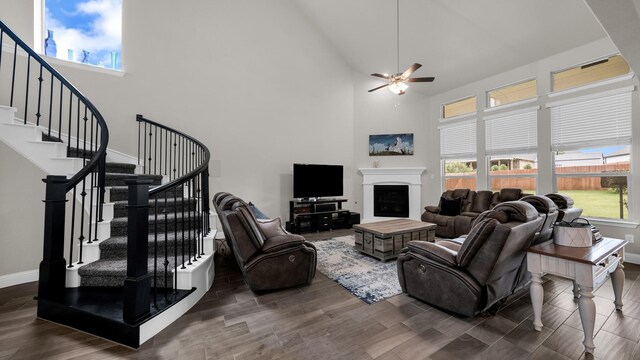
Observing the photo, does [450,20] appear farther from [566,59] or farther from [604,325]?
[604,325]

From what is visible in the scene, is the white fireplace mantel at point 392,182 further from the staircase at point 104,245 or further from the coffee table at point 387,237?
the staircase at point 104,245

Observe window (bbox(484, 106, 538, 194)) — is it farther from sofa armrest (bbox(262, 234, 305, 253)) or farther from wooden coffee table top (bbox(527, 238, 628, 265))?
sofa armrest (bbox(262, 234, 305, 253))

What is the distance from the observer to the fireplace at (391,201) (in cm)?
660

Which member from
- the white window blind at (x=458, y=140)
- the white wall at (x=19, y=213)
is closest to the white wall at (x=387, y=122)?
the white window blind at (x=458, y=140)

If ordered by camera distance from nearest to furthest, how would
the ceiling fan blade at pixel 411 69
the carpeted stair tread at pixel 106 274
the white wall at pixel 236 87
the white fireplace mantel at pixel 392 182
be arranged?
the carpeted stair tread at pixel 106 274, the ceiling fan blade at pixel 411 69, the white wall at pixel 236 87, the white fireplace mantel at pixel 392 182

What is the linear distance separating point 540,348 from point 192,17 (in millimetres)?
6856

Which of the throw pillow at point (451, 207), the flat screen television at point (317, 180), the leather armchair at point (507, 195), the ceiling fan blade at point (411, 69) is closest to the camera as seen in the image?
the ceiling fan blade at point (411, 69)

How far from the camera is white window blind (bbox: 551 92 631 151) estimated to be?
152 inches

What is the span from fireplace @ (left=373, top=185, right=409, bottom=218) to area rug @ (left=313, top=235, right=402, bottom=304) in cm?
262

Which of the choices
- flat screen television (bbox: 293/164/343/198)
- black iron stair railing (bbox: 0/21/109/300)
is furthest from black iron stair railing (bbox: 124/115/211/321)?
flat screen television (bbox: 293/164/343/198)

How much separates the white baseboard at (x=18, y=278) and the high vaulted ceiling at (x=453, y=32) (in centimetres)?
683

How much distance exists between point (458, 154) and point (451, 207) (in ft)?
5.55

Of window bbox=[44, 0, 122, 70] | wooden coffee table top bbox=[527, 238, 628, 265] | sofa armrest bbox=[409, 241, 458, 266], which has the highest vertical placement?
window bbox=[44, 0, 122, 70]

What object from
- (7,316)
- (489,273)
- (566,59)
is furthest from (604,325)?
(7,316)
